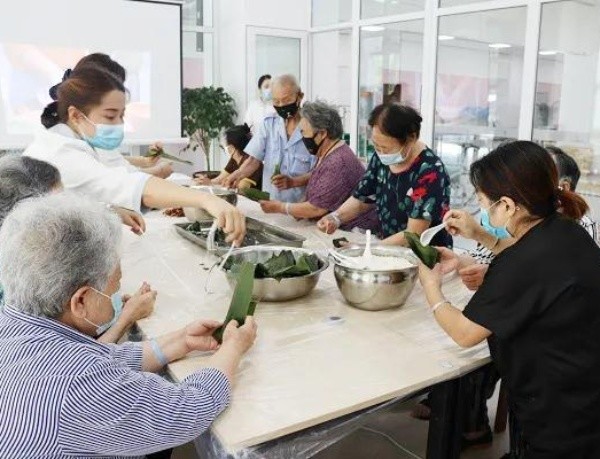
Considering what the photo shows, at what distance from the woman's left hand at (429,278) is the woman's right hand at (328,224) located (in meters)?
0.95

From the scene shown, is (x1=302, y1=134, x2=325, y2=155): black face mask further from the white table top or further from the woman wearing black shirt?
the woman wearing black shirt

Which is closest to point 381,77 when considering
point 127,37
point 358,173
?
point 127,37

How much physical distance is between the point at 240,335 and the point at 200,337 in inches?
4.3

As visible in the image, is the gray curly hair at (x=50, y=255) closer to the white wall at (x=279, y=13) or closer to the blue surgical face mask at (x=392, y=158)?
the blue surgical face mask at (x=392, y=158)

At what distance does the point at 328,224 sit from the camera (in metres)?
2.57

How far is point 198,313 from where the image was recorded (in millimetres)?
1671

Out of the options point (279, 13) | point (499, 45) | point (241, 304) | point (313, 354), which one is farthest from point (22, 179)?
point (279, 13)

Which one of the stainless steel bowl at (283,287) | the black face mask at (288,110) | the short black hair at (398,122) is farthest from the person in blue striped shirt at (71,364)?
the black face mask at (288,110)

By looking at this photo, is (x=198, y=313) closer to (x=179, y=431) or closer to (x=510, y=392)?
(x=179, y=431)

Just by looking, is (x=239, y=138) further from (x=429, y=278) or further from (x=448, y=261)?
(x=429, y=278)

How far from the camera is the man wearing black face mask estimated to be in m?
3.20

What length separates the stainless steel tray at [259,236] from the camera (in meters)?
2.16

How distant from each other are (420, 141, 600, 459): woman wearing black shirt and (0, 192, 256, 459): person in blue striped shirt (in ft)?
2.16

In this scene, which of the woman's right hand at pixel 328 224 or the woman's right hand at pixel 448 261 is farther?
the woman's right hand at pixel 328 224
